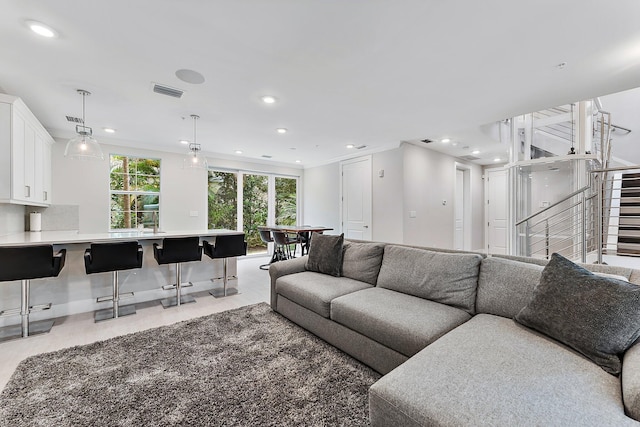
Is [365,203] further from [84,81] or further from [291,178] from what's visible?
[84,81]

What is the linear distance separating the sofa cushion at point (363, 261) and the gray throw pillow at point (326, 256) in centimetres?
8

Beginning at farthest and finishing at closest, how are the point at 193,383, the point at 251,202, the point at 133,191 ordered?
1. the point at 251,202
2. the point at 133,191
3. the point at 193,383

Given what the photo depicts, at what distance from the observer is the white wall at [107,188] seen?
15.2ft

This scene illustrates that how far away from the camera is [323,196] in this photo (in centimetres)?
718

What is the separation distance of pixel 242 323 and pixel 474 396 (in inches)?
89.3

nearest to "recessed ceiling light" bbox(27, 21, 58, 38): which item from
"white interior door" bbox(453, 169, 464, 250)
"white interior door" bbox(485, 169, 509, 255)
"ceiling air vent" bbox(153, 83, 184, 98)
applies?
"ceiling air vent" bbox(153, 83, 184, 98)

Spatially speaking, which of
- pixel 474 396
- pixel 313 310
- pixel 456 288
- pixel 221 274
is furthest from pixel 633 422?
pixel 221 274

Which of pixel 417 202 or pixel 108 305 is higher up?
pixel 417 202

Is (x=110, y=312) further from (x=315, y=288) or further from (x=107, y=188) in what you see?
(x=107, y=188)

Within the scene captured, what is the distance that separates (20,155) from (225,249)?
2504mm

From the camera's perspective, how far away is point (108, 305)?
3.32 meters

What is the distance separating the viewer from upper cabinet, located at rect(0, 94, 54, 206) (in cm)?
281

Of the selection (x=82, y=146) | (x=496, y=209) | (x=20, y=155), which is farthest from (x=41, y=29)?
(x=496, y=209)

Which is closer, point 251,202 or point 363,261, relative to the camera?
point 363,261
